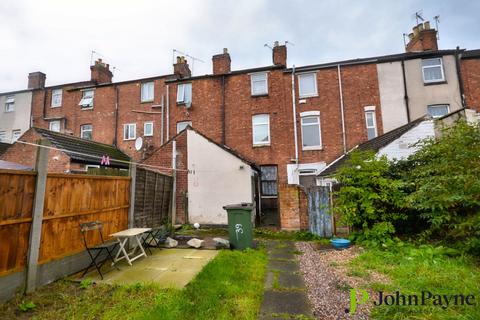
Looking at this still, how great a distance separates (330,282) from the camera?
13.8ft

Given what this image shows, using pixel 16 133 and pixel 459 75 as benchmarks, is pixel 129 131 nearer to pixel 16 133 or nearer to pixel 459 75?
pixel 16 133

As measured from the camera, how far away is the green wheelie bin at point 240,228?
6.49m

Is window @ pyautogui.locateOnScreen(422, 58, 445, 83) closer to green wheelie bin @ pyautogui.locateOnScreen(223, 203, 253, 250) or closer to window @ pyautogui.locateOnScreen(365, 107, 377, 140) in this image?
window @ pyautogui.locateOnScreen(365, 107, 377, 140)

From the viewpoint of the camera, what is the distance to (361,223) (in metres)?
6.95

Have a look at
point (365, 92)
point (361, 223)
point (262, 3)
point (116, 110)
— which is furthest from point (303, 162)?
point (116, 110)

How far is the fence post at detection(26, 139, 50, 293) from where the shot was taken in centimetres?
381

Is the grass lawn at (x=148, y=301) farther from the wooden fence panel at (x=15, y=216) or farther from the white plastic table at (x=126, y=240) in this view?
the white plastic table at (x=126, y=240)

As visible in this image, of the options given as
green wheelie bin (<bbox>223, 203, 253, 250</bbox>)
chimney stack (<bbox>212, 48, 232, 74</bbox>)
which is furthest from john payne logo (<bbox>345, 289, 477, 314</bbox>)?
chimney stack (<bbox>212, 48, 232, 74</bbox>)

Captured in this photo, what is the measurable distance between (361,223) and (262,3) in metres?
8.64

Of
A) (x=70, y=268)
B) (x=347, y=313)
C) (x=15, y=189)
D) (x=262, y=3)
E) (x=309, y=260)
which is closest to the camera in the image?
(x=347, y=313)

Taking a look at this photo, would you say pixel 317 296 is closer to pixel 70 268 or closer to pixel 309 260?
pixel 309 260

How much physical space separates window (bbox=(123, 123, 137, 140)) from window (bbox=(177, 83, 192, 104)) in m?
3.84

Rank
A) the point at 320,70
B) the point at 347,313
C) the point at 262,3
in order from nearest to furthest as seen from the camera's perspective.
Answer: the point at 347,313 → the point at 262,3 → the point at 320,70

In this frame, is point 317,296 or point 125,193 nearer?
point 317,296
